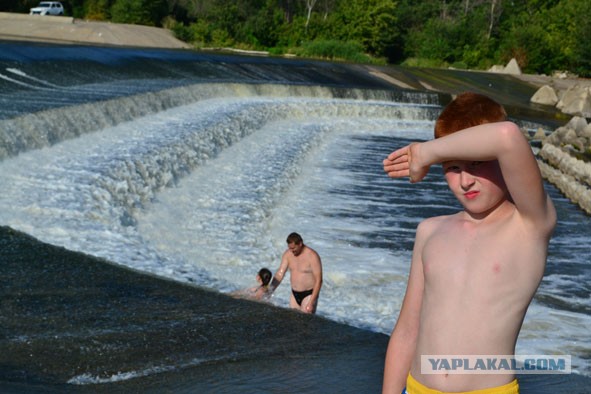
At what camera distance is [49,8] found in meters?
55.8

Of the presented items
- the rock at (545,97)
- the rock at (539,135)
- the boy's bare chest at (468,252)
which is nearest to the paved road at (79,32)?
the rock at (545,97)

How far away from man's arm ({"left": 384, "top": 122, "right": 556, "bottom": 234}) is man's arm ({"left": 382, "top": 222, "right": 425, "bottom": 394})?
28 centimetres

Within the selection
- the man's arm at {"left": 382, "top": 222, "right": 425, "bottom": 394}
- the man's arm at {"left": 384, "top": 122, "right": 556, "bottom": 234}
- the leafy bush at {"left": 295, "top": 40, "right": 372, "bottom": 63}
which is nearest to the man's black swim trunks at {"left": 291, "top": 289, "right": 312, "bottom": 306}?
the man's arm at {"left": 382, "top": 222, "right": 425, "bottom": 394}

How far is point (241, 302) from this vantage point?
7715 millimetres

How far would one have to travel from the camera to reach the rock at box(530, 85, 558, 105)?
40.8 metres

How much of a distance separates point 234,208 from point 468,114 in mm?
11584

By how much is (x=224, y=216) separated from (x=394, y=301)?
4307mm

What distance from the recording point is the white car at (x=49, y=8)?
54531 millimetres

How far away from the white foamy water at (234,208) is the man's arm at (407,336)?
5434 millimetres

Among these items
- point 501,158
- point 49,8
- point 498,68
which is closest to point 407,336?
point 501,158

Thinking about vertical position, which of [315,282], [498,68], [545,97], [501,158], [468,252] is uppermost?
[501,158]

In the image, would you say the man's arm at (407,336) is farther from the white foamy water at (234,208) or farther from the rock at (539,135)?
the rock at (539,135)

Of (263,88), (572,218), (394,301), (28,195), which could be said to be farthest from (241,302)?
(263,88)

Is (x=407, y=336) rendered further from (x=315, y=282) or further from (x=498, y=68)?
(x=498, y=68)
